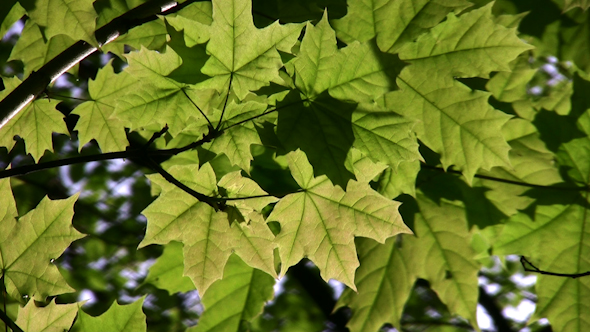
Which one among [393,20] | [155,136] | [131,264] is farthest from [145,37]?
[131,264]

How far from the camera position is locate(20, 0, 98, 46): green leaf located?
1206 millimetres

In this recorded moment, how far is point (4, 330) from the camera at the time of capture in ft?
4.73

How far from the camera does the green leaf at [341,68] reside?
3.91 feet

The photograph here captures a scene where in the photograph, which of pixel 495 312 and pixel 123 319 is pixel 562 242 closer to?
pixel 123 319

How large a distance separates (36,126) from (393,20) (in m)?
1.20

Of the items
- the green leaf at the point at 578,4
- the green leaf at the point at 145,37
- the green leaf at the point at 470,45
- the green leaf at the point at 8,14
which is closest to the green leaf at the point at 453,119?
the green leaf at the point at 470,45

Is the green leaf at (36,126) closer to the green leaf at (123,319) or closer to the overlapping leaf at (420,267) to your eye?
the green leaf at (123,319)

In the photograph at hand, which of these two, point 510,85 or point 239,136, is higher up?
point 510,85

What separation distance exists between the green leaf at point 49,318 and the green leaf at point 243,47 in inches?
27.1

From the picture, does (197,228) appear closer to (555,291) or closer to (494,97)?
(494,97)

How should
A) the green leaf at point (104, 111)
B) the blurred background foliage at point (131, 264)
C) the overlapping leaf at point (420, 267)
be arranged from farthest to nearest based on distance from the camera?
the blurred background foliage at point (131, 264) < the overlapping leaf at point (420, 267) < the green leaf at point (104, 111)

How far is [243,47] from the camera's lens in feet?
3.95

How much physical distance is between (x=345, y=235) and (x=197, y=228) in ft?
1.34

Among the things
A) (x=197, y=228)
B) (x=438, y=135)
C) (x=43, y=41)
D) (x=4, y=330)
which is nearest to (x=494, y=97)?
(x=438, y=135)
